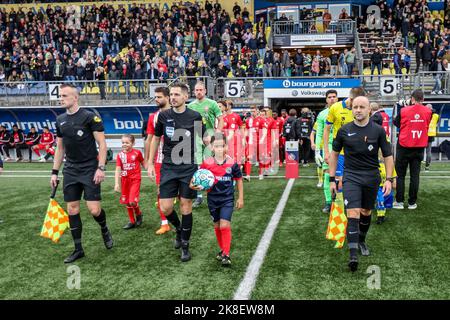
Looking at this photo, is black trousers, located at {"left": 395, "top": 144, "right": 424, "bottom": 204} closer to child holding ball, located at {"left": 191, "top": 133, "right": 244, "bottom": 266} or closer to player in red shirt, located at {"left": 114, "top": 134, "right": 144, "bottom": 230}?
child holding ball, located at {"left": 191, "top": 133, "right": 244, "bottom": 266}

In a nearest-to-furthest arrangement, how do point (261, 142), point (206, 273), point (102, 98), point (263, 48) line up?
1. point (206, 273)
2. point (261, 142)
3. point (102, 98)
4. point (263, 48)

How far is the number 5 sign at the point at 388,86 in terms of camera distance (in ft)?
57.4

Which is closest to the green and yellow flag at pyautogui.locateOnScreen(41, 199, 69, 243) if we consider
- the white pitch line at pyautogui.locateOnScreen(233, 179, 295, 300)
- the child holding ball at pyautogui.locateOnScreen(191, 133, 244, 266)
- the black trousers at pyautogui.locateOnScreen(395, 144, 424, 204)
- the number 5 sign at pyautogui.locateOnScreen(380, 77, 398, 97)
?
the child holding ball at pyautogui.locateOnScreen(191, 133, 244, 266)

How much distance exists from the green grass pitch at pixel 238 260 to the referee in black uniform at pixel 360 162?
565 mm

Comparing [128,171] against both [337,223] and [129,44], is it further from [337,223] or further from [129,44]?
[129,44]

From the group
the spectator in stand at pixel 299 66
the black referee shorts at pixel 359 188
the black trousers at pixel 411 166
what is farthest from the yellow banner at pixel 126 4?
the black referee shorts at pixel 359 188

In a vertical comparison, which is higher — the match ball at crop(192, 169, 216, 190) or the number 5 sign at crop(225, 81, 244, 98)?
the number 5 sign at crop(225, 81, 244, 98)

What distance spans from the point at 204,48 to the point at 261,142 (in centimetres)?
1218

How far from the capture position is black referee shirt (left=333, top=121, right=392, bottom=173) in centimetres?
524

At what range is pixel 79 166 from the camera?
5.79 m

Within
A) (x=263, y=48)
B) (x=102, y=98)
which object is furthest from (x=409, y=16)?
(x=102, y=98)

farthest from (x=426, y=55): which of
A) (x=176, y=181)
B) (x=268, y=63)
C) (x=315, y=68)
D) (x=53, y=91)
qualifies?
(x=176, y=181)

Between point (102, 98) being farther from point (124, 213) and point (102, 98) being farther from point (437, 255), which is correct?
point (437, 255)

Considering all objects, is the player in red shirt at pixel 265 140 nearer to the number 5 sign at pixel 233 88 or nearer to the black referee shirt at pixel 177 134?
the number 5 sign at pixel 233 88
